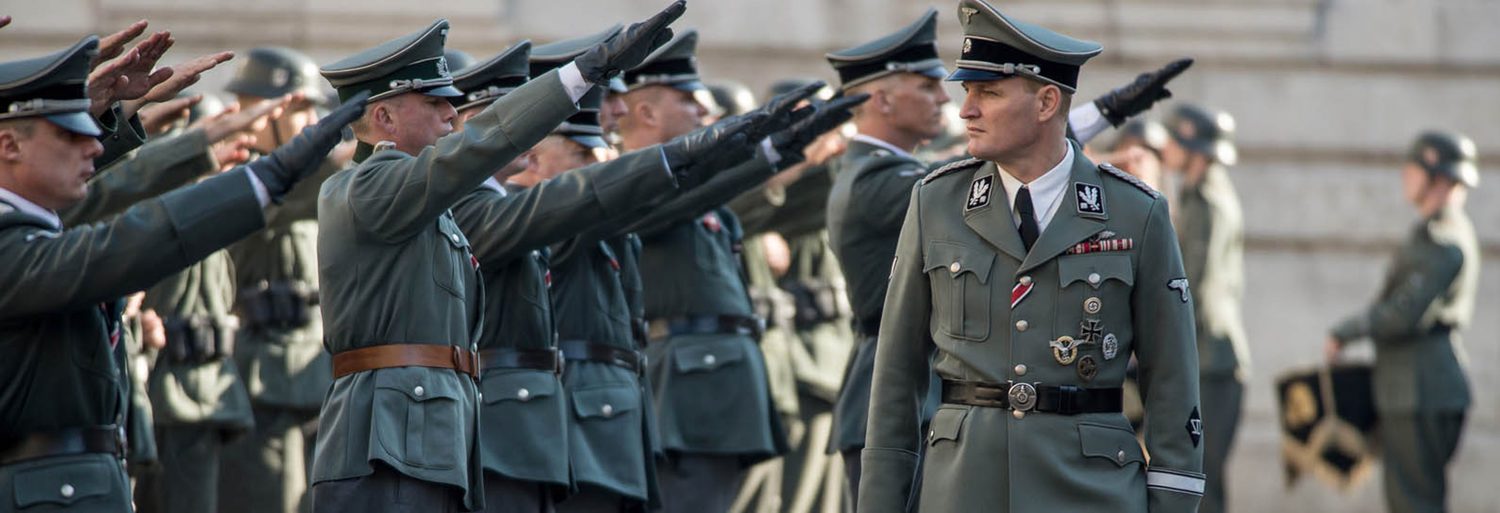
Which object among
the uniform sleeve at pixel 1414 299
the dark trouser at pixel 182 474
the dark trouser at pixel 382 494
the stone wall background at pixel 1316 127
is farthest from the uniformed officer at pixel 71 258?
the stone wall background at pixel 1316 127

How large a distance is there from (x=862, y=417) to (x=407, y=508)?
2116 mm

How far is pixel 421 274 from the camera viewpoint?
603 cm

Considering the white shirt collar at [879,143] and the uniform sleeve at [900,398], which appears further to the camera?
the white shirt collar at [879,143]

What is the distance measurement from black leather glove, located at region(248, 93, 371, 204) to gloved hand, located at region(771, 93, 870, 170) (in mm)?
1849

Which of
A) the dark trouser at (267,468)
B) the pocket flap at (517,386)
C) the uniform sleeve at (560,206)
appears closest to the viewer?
the uniform sleeve at (560,206)

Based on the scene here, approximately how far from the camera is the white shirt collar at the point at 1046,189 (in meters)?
5.48

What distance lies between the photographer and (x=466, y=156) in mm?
5715

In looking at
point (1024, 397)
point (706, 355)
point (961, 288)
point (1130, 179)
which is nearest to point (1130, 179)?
point (1130, 179)

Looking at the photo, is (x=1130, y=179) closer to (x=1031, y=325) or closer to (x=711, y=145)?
(x=1031, y=325)

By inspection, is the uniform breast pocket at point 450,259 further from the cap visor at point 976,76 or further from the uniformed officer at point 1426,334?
the uniformed officer at point 1426,334

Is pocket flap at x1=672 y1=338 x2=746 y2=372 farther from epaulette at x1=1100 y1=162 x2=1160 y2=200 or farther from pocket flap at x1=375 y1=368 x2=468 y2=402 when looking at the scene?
epaulette at x1=1100 y1=162 x2=1160 y2=200

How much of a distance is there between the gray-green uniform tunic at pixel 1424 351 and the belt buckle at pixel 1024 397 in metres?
7.35

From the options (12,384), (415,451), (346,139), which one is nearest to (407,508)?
(415,451)

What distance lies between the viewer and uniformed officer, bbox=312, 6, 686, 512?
5.76 m
